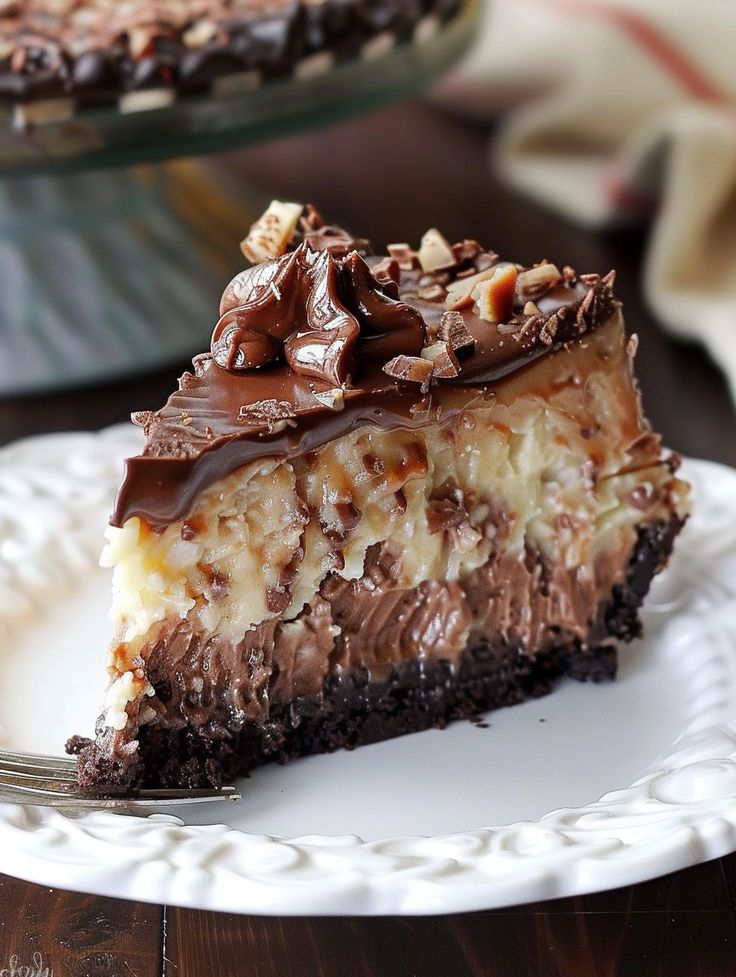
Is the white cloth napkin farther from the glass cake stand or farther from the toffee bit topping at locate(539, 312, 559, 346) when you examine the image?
the toffee bit topping at locate(539, 312, 559, 346)

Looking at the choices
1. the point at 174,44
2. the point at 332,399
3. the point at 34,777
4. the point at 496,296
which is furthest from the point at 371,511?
the point at 174,44

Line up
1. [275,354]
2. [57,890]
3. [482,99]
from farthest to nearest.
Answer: [482,99]
[275,354]
[57,890]

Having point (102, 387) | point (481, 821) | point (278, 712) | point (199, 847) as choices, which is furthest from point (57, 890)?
point (102, 387)

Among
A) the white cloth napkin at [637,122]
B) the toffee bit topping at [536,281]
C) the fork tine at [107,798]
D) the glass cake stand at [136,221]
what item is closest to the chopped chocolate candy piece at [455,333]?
the toffee bit topping at [536,281]

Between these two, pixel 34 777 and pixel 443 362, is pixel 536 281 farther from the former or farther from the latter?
pixel 34 777

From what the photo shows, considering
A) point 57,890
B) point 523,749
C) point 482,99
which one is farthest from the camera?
point 482,99

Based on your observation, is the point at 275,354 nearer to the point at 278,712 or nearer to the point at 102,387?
the point at 278,712
